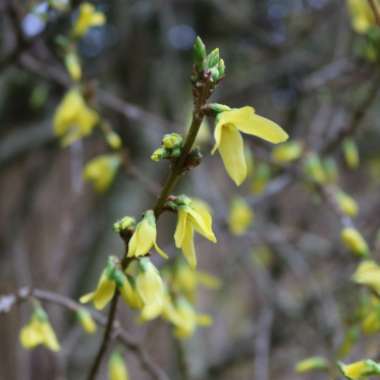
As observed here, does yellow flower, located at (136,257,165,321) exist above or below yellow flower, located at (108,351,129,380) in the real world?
above

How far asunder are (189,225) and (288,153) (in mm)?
1061

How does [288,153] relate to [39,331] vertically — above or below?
above

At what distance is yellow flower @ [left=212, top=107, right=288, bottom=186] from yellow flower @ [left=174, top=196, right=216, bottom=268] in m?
0.07

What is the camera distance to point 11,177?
13.2 feet

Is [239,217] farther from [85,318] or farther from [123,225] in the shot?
[123,225]

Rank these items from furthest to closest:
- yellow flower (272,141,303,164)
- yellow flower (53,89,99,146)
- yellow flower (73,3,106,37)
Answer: yellow flower (272,141,303,164) < yellow flower (53,89,99,146) < yellow flower (73,3,106,37)

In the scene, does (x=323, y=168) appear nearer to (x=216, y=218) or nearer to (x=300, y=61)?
(x=216, y=218)

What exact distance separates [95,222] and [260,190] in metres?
1.14

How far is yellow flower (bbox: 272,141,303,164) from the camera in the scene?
1.76m

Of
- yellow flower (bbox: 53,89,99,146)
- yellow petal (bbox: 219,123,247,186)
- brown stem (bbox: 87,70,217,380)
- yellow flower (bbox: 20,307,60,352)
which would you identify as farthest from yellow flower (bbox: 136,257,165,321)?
yellow flower (bbox: 53,89,99,146)

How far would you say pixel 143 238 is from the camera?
73 cm

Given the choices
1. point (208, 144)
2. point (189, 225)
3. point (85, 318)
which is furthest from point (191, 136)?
point (208, 144)

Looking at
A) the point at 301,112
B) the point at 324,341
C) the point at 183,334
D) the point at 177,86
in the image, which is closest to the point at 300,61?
the point at 301,112

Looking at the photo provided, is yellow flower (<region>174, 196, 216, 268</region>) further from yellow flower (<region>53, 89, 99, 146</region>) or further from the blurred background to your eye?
the blurred background
